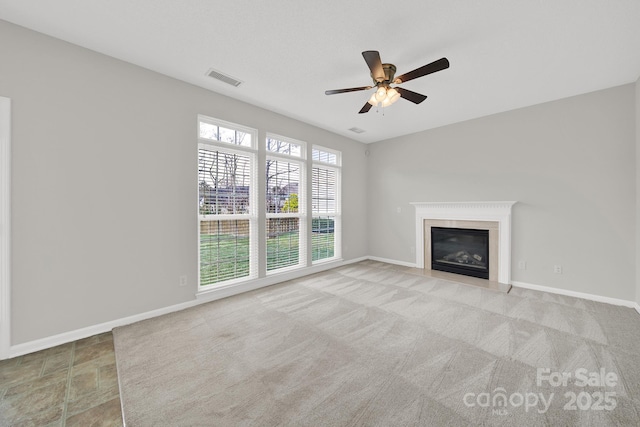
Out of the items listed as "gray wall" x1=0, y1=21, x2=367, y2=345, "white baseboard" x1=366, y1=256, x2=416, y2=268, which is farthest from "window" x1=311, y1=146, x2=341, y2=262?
"gray wall" x1=0, y1=21, x2=367, y2=345

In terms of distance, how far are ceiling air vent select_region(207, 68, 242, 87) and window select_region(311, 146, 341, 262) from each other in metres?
1.97

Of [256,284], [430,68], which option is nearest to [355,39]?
[430,68]

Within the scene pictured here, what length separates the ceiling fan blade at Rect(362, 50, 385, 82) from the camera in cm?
201

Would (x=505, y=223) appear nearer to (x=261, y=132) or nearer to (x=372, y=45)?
(x=372, y=45)

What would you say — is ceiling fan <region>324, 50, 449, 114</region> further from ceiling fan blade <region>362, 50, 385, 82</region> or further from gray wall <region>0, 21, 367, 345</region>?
gray wall <region>0, 21, 367, 345</region>

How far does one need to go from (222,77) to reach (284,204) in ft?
6.88

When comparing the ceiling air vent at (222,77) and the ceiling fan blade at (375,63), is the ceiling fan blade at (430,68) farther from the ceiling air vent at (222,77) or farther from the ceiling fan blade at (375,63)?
the ceiling air vent at (222,77)

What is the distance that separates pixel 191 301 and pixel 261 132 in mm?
2660

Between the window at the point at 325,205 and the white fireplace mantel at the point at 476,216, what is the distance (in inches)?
66.8

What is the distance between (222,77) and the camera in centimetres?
300

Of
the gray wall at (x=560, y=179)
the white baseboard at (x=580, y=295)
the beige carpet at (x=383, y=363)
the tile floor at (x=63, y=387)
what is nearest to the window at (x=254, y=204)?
the beige carpet at (x=383, y=363)

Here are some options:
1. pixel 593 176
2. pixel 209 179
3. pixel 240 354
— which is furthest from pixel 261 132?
pixel 593 176

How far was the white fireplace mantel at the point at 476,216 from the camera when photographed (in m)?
3.98

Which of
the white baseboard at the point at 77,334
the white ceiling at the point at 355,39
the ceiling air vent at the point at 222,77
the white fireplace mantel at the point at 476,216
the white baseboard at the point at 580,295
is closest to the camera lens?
the white ceiling at the point at 355,39
